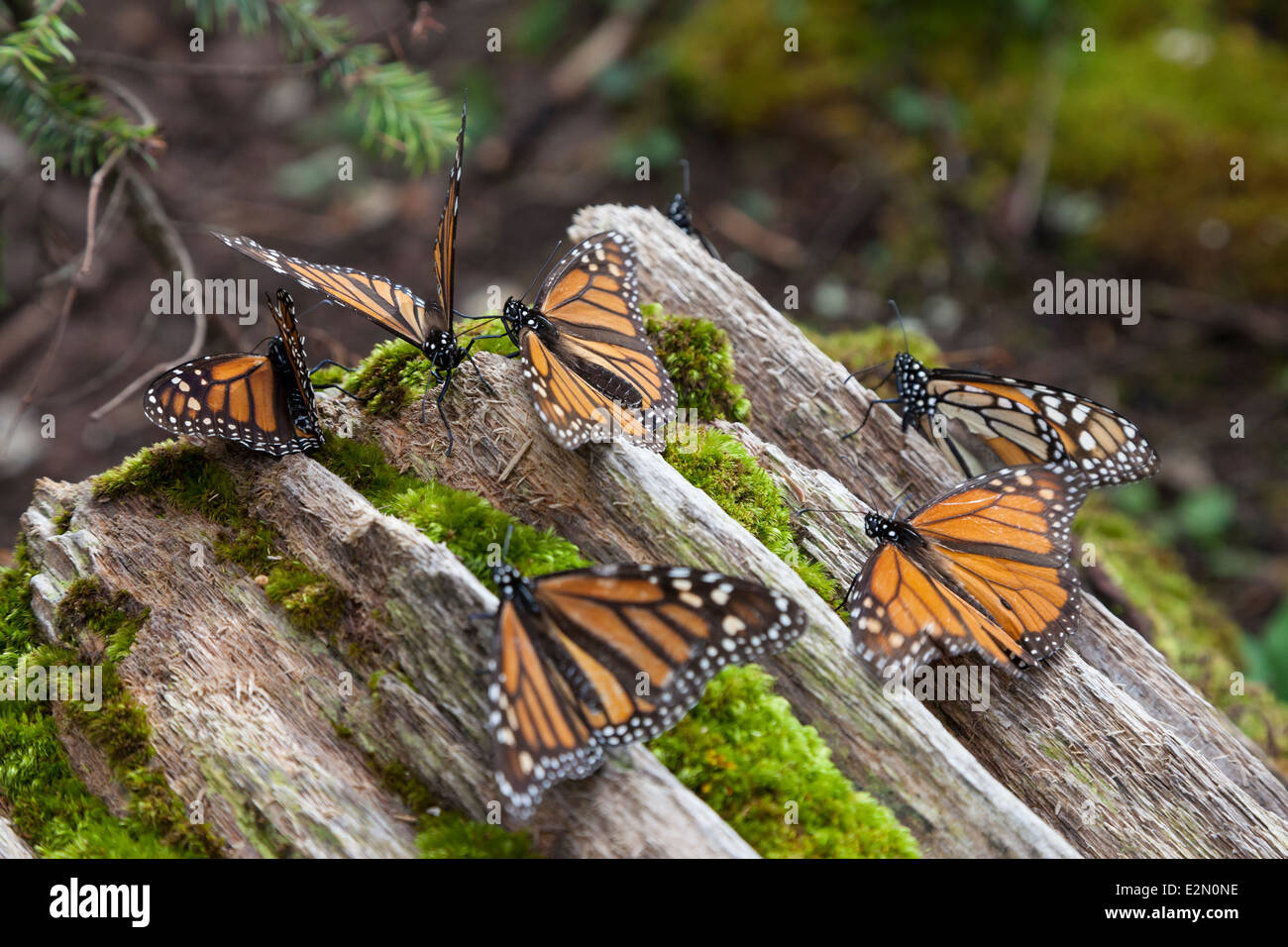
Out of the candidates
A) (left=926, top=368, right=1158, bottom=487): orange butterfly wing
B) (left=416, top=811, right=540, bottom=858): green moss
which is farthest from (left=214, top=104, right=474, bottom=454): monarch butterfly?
(left=926, top=368, right=1158, bottom=487): orange butterfly wing

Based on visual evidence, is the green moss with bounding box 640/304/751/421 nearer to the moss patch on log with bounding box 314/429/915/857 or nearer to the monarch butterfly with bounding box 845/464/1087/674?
the monarch butterfly with bounding box 845/464/1087/674

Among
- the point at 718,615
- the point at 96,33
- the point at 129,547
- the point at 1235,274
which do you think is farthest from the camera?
the point at 96,33

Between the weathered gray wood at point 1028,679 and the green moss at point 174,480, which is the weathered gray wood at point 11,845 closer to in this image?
the green moss at point 174,480

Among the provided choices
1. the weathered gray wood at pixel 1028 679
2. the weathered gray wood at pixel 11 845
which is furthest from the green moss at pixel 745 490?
the weathered gray wood at pixel 11 845

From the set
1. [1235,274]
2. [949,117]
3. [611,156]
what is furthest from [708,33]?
[1235,274]

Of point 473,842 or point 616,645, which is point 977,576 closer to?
point 616,645
